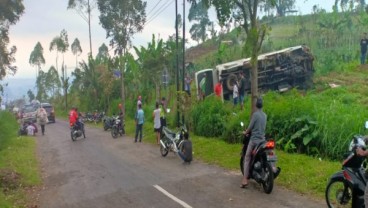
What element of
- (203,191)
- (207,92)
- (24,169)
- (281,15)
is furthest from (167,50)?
(281,15)

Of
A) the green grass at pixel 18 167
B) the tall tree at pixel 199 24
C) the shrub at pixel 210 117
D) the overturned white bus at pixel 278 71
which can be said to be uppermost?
the tall tree at pixel 199 24

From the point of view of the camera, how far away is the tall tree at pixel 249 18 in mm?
11414

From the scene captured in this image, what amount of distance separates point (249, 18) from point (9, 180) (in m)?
8.37

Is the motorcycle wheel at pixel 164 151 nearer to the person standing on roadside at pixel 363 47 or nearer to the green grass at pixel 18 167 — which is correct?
the green grass at pixel 18 167

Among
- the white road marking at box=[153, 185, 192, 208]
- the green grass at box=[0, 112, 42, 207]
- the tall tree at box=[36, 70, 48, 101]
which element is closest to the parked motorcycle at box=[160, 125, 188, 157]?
the white road marking at box=[153, 185, 192, 208]

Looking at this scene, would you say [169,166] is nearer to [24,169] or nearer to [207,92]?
[24,169]

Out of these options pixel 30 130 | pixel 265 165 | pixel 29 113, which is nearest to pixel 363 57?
pixel 265 165

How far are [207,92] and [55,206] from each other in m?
16.9

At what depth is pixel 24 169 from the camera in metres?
13.8

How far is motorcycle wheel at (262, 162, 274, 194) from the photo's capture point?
27.0ft

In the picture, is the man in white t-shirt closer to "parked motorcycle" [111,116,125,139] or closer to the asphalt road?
"parked motorcycle" [111,116,125,139]

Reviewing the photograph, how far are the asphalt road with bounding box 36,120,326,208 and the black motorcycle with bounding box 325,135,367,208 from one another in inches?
25.5

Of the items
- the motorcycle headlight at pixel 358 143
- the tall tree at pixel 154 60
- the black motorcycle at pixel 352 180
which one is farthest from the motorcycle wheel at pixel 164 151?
the tall tree at pixel 154 60

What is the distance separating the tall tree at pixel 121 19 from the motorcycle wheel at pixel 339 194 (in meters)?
23.8
